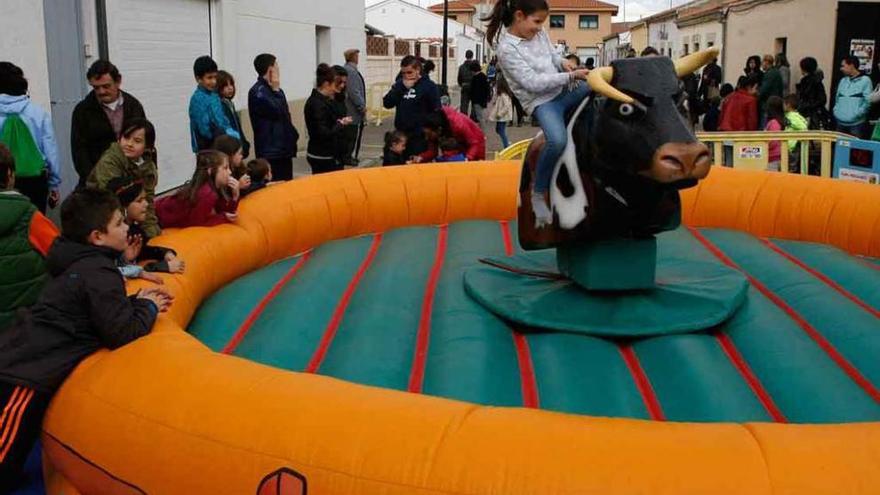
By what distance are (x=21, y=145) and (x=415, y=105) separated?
3466 mm

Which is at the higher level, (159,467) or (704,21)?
(704,21)

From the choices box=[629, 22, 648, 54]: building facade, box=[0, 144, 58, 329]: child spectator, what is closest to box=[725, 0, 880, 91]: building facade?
box=[0, 144, 58, 329]: child spectator

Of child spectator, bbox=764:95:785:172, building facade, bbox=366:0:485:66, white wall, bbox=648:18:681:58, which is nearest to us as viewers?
child spectator, bbox=764:95:785:172

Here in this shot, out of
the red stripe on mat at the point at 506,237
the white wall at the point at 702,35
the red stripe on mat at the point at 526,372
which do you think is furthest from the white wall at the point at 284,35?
the white wall at the point at 702,35

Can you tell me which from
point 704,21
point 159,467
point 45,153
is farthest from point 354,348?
point 704,21

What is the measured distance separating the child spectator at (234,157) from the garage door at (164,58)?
4.14 metres

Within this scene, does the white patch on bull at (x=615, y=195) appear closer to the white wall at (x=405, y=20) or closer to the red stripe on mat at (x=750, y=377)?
the red stripe on mat at (x=750, y=377)

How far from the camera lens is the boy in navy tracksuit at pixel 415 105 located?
7910 mm

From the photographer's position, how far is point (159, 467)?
2.82 metres

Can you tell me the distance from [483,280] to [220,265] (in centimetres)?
133

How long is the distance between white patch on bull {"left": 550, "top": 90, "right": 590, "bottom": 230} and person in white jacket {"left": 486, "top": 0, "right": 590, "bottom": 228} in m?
0.03

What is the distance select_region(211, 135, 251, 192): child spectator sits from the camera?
5750 millimetres

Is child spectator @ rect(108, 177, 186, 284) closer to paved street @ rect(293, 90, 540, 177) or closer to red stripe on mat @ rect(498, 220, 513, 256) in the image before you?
red stripe on mat @ rect(498, 220, 513, 256)

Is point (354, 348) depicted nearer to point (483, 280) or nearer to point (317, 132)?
point (483, 280)
